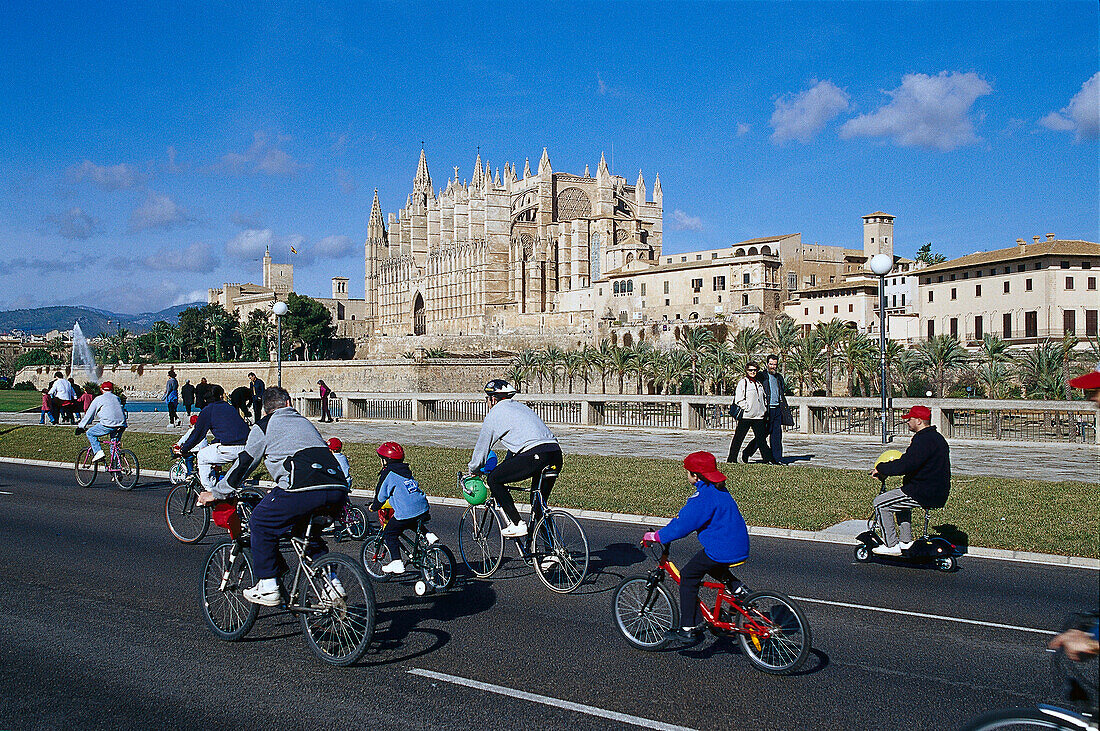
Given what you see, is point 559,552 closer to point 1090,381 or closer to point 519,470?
point 519,470

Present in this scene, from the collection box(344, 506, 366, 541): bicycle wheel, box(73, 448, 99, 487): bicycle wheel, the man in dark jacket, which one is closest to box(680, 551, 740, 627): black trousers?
the man in dark jacket

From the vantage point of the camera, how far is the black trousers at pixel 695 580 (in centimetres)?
637

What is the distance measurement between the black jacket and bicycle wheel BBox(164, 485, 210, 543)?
8.64 metres

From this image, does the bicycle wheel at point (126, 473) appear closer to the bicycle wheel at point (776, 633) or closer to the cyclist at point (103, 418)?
the cyclist at point (103, 418)

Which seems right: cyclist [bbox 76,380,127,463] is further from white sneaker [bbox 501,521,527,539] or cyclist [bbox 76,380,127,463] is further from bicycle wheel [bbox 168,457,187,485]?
white sneaker [bbox 501,521,527,539]

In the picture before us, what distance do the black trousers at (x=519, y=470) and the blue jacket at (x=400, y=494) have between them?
733 mm

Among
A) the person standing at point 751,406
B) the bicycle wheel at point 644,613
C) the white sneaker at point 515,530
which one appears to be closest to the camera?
the bicycle wheel at point 644,613

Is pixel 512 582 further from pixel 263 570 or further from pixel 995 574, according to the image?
pixel 995 574

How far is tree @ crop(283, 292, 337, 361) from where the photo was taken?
121438mm

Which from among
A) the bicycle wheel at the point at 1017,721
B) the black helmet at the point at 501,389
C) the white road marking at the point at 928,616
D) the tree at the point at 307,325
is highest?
the tree at the point at 307,325

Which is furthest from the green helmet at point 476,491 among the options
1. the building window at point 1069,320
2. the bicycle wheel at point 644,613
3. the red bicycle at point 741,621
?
the building window at point 1069,320

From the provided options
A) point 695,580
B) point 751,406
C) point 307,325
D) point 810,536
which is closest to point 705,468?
point 695,580

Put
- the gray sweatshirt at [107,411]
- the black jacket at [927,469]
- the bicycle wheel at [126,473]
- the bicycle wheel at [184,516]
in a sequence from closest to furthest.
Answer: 1. the black jacket at [927,469]
2. the bicycle wheel at [184,516]
3. the gray sweatshirt at [107,411]
4. the bicycle wheel at [126,473]

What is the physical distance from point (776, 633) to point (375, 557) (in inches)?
168
